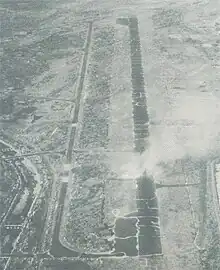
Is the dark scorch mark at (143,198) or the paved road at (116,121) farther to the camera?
the paved road at (116,121)

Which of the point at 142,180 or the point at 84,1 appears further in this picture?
the point at 84,1

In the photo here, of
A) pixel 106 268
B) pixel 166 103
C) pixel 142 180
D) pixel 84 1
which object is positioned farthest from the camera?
pixel 84 1

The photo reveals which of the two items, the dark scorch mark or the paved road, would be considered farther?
the paved road

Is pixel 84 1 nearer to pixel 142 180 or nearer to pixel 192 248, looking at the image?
pixel 142 180

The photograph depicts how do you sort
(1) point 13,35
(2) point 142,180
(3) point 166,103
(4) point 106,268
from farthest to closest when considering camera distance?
(1) point 13,35
(3) point 166,103
(2) point 142,180
(4) point 106,268

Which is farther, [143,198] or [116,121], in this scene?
[116,121]

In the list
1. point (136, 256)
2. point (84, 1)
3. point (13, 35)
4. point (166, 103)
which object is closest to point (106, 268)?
point (136, 256)

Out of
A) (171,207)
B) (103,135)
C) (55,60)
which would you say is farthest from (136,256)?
(55,60)
